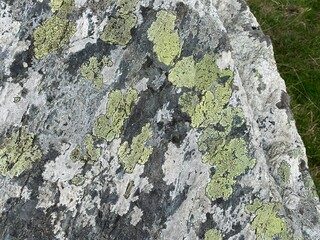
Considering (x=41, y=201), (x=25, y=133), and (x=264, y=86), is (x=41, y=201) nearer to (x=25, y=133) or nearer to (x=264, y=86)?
(x=25, y=133)

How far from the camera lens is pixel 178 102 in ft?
11.4

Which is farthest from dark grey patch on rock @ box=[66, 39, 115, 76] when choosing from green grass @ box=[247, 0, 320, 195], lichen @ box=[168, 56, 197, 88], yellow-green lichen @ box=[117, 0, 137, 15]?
green grass @ box=[247, 0, 320, 195]

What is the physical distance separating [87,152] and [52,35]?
2.47 feet

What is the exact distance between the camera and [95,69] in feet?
11.5

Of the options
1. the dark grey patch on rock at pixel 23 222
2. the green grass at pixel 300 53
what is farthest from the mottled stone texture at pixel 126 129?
the green grass at pixel 300 53

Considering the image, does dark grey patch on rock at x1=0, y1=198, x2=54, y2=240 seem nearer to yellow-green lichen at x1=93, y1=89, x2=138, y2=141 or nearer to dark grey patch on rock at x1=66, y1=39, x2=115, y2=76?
yellow-green lichen at x1=93, y1=89, x2=138, y2=141

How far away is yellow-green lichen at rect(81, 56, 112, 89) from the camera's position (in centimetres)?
349

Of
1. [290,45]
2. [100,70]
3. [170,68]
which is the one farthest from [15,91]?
[290,45]

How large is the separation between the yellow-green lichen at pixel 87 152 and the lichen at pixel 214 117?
57 cm

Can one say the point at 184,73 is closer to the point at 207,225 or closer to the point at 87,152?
the point at 87,152

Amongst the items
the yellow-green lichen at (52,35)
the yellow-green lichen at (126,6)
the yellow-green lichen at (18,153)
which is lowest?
the yellow-green lichen at (18,153)

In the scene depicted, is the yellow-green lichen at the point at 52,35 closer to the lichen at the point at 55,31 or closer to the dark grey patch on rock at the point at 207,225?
the lichen at the point at 55,31

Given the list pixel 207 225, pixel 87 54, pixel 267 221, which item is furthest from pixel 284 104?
pixel 87 54

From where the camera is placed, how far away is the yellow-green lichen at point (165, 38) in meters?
3.52
